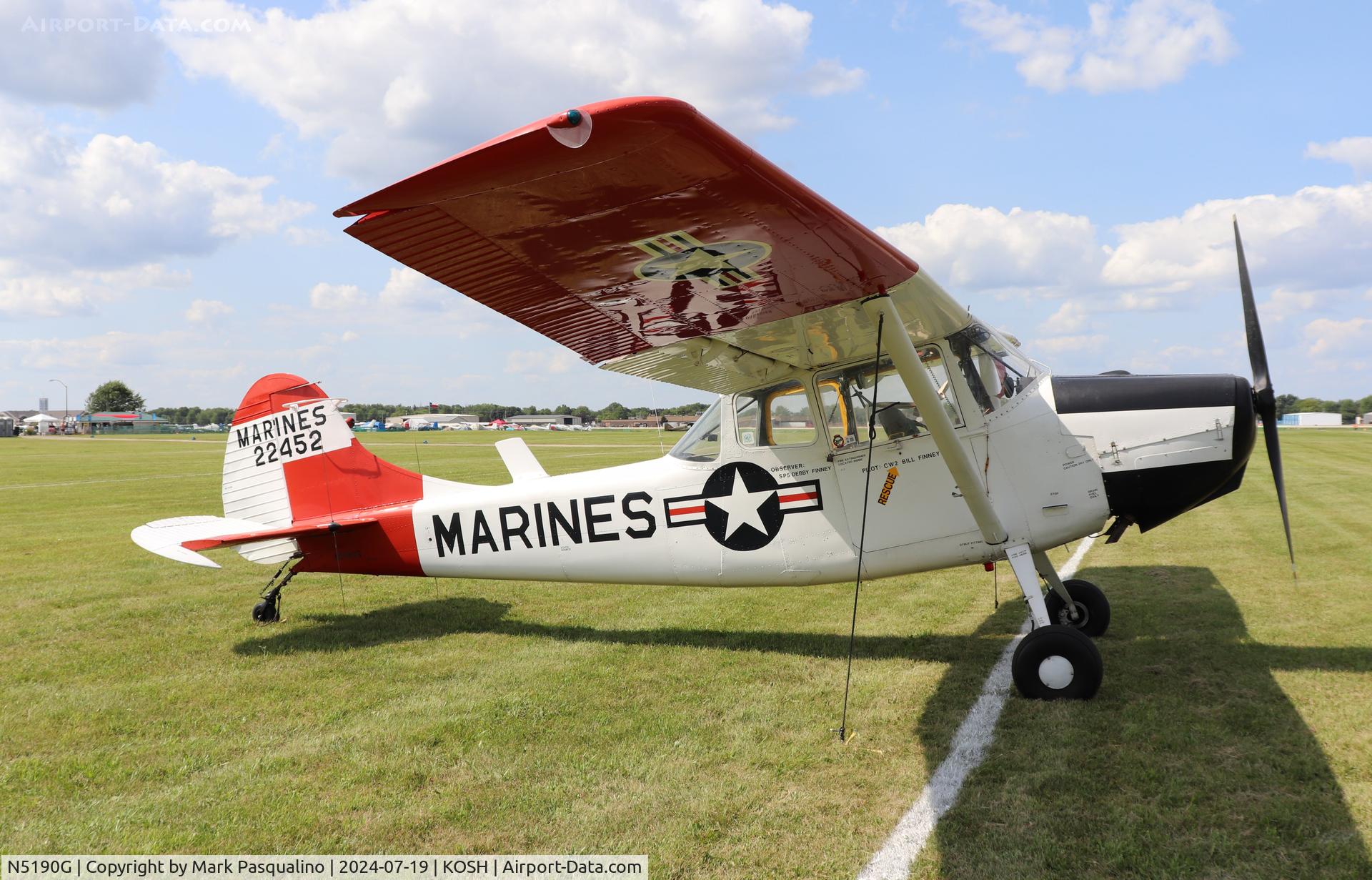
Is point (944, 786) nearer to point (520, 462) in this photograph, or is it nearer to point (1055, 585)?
point (1055, 585)

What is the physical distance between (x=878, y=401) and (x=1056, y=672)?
79.5 inches

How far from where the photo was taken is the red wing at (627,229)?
8.23 feet

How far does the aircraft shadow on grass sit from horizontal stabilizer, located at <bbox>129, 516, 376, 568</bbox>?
86 cm

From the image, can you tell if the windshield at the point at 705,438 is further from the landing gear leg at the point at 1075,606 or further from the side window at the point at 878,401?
the landing gear leg at the point at 1075,606

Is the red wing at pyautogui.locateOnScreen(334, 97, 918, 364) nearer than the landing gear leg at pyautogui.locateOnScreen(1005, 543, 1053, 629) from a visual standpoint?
Yes

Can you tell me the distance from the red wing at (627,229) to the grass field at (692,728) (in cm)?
236

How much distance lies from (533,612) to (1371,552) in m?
9.23

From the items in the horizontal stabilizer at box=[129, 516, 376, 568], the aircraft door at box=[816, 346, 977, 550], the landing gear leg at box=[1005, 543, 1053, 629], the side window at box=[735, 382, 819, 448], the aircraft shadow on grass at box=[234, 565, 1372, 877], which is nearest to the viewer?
the aircraft shadow on grass at box=[234, 565, 1372, 877]

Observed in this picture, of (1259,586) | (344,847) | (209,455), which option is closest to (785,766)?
(344,847)

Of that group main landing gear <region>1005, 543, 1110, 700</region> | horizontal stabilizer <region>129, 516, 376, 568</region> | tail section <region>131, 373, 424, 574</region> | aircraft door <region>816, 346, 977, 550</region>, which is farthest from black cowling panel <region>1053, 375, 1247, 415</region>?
horizontal stabilizer <region>129, 516, 376, 568</region>

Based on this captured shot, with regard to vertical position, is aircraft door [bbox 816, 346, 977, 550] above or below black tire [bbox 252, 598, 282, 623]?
above

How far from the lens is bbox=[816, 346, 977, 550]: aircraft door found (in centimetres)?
539

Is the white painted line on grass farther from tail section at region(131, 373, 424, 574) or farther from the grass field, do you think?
tail section at region(131, 373, 424, 574)

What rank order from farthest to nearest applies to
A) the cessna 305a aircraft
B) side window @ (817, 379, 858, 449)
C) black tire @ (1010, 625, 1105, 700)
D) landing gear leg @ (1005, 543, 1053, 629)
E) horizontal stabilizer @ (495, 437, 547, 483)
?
horizontal stabilizer @ (495, 437, 547, 483) < side window @ (817, 379, 858, 449) < landing gear leg @ (1005, 543, 1053, 629) < black tire @ (1010, 625, 1105, 700) < the cessna 305a aircraft
